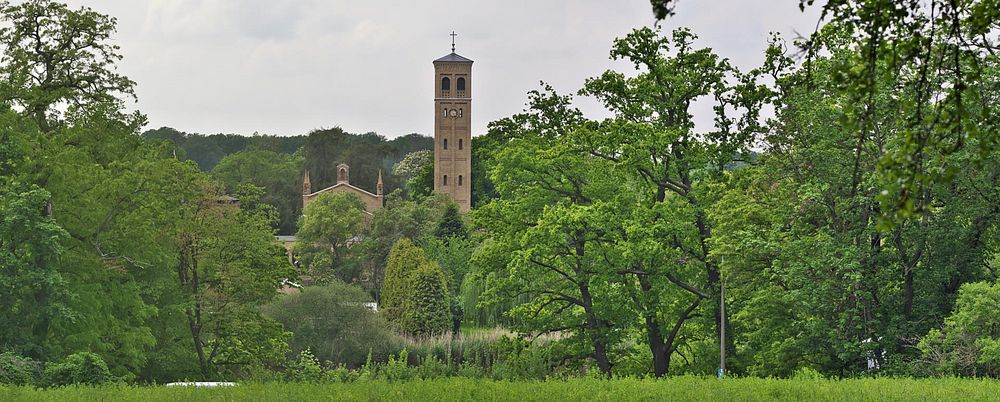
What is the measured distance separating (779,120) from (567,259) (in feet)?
25.8

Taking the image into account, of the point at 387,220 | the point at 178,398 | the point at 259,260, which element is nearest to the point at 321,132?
the point at 387,220

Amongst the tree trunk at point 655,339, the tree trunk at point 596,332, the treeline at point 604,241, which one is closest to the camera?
the treeline at point 604,241

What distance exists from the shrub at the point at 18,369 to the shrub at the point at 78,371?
0.31 m

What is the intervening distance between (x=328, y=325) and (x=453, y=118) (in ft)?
228

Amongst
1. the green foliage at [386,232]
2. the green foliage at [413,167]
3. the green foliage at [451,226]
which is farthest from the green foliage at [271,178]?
the green foliage at [451,226]

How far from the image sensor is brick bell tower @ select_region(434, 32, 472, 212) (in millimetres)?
120875

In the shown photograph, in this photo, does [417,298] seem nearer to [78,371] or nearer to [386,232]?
[386,232]

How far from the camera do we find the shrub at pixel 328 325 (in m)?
56.2

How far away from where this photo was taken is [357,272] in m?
85.7

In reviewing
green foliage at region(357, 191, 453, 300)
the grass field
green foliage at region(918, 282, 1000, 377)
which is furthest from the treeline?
green foliage at region(357, 191, 453, 300)

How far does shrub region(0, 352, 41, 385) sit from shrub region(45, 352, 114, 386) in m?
0.31

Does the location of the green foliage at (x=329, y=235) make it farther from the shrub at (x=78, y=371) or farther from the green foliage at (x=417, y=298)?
the shrub at (x=78, y=371)

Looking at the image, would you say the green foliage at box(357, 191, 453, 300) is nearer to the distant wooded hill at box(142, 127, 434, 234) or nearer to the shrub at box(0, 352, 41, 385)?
the distant wooded hill at box(142, 127, 434, 234)

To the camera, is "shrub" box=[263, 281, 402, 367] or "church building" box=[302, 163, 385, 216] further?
"church building" box=[302, 163, 385, 216]
